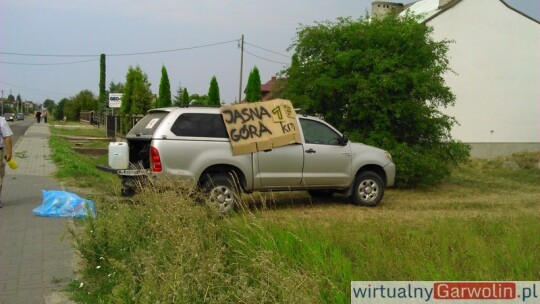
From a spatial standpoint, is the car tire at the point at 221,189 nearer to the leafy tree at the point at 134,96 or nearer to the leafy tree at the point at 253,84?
the leafy tree at the point at 134,96

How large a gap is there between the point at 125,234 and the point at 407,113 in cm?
1008

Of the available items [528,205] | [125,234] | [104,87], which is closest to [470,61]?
[528,205]

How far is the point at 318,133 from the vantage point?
422 inches

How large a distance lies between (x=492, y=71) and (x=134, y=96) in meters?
19.3

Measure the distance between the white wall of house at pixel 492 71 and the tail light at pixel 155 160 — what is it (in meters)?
19.7

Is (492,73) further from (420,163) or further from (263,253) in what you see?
(263,253)

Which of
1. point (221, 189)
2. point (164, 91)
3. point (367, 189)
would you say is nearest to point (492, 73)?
→ point (367, 189)

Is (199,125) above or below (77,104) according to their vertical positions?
below

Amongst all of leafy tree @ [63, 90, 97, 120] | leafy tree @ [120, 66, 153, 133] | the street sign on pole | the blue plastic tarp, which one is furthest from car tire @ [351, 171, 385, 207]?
leafy tree @ [63, 90, 97, 120]

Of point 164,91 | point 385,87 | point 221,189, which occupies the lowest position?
point 221,189

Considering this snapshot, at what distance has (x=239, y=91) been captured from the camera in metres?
46.0

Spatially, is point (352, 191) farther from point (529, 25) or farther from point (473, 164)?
point (529, 25)

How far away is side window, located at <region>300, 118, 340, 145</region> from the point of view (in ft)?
34.7

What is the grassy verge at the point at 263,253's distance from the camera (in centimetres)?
409
